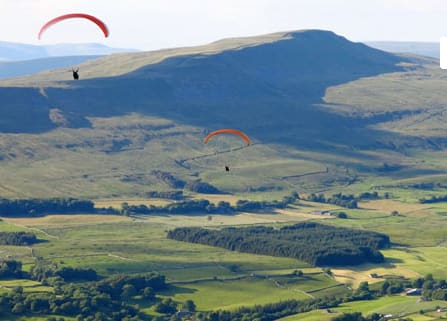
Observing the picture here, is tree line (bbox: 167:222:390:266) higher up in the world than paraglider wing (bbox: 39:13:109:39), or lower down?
lower down

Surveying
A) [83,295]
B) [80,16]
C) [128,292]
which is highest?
[80,16]

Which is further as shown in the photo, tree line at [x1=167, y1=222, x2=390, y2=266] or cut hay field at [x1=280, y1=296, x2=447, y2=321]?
tree line at [x1=167, y1=222, x2=390, y2=266]

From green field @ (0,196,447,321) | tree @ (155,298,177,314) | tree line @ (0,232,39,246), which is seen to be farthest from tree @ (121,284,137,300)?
tree line @ (0,232,39,246)

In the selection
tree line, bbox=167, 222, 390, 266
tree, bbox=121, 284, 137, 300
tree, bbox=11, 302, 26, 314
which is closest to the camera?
tree, bbox=11, 302, 26, 314

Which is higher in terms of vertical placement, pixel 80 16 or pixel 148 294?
pixel 80 16

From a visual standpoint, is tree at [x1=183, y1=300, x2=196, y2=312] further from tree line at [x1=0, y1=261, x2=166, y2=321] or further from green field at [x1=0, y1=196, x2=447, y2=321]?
tree line at [x1=0, y1=261, x2=166, y2=321]

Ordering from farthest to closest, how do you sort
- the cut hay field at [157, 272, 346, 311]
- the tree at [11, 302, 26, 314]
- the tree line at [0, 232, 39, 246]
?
the tree line at [0, 232, 39, 246] < the cut hay field at [157, 272, 346, 311] < the tree at [11, 302, 26, 314]

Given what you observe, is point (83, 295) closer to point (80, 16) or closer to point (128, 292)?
point (128, 292)

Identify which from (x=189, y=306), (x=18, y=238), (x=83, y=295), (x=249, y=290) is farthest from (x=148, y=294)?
(x=18, y=238)
